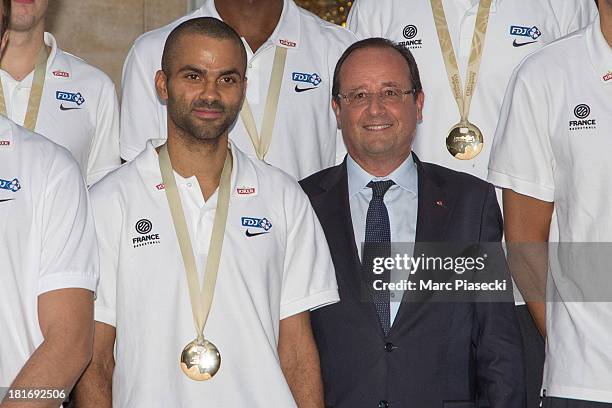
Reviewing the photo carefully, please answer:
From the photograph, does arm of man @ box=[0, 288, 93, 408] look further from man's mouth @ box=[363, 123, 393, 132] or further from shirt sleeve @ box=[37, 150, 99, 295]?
man's mouth @ box=[363, 123, 393, 132]

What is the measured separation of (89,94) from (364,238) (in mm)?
1422

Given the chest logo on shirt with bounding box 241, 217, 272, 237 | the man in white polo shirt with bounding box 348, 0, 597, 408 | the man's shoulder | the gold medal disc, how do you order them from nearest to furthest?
the gold medal disc, the chest logo on shirt with bounding box 241, 217, 272, 237, the man's shoulder, the man in white polo shirt with bounding box 348, 0, 597, 408

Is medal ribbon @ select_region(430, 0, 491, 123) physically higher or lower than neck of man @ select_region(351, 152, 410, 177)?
higher

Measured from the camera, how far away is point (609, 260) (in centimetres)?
430

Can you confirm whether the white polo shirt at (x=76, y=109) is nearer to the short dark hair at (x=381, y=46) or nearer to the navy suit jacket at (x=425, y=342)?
the short dark hair at (x=381, y=46)

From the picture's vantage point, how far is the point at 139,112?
514 cm

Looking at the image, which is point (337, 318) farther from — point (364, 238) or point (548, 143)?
point (548, 143)

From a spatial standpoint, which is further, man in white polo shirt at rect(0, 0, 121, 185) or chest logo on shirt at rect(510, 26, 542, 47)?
chest logo on shirt at rect(510, 26, 542, 47)

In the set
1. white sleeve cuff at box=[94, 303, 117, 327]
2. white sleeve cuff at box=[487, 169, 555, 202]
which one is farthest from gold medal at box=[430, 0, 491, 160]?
white sleeve cuff at box=[94, 303, 117, 327]

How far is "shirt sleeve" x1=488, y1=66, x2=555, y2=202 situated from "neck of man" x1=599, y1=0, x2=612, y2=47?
29cm

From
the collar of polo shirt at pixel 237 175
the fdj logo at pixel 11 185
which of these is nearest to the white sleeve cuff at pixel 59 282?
the fdj logo at pixel 11 185

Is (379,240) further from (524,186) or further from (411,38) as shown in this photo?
(411,38)

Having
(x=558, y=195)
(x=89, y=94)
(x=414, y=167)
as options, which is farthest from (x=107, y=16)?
(x=558, y=195)

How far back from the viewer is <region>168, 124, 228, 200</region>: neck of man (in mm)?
4309
